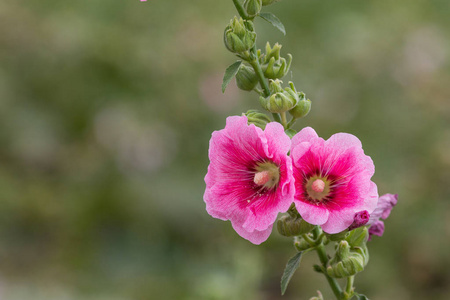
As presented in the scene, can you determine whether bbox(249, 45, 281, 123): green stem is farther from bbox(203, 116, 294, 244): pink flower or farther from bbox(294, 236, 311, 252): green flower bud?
bbox(294, 236, 311, 252): green flower bud

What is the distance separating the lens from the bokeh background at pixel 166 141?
3102mm

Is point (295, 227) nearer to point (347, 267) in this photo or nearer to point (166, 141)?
point (347, 267)

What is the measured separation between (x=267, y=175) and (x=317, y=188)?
0.31 feet

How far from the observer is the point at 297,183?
3.06ft

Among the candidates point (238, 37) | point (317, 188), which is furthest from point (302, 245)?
point (238, 37)

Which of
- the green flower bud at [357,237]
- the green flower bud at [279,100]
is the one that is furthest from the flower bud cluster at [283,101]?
the green flower bud at [357,237]

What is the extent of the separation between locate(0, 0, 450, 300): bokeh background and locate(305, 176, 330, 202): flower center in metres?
1.72

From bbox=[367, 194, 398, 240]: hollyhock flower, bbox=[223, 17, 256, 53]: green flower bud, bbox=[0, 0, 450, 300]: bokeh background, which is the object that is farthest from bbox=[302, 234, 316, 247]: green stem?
bbox=[0, 0, 450, 300]: bokeh background

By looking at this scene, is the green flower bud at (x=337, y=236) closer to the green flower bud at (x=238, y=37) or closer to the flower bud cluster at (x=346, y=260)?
the flower bud cluster at (x=346, y=260)

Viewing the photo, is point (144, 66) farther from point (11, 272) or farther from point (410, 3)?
point (410, 3)

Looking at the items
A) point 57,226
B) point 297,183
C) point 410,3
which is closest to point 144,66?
point 57,226

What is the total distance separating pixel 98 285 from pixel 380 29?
2.56 meters

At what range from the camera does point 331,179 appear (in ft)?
3.21

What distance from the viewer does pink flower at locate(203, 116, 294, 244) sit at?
0.90 metres
